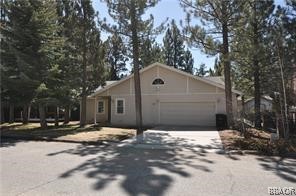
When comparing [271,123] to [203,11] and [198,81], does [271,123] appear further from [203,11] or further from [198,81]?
[203,11]

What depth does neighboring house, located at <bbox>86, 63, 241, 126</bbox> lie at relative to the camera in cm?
2608

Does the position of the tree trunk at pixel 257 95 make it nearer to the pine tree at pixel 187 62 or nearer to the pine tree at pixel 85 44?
the pine tree at pixel 85 44

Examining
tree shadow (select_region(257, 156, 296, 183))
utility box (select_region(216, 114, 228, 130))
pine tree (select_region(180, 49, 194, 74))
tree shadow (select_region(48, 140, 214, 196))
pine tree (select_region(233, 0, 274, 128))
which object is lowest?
tree shadow (select_region(257, 156, 296, 183))

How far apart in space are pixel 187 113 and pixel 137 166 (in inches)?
675

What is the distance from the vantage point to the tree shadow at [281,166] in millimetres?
8789

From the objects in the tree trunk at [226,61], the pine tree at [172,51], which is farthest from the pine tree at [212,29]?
the pine tree at [172,51]

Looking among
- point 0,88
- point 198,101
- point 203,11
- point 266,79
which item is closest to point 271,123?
point 266,79

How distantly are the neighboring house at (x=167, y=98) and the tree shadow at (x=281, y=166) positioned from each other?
45.7ft

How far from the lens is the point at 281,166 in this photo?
10.1 meters

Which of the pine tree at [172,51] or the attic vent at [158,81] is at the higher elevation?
the pine tree at [172,51]

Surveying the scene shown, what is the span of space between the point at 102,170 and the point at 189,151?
15.8ft

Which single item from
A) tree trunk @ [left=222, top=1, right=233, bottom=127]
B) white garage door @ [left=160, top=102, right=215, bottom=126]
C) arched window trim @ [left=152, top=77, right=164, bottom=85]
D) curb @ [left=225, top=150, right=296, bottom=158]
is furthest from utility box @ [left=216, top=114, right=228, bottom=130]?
curb @ [left=225, top=150, right=296, bottom=158]

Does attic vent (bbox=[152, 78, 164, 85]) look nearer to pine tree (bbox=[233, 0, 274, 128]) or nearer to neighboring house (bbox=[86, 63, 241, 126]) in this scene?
neighboring house (bbox=[86, 63, 241, 126])

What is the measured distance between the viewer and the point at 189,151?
13.2 metres
